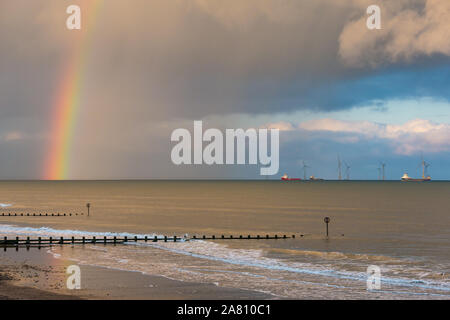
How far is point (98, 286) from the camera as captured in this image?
37.7 meters

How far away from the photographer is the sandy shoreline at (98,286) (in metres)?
34.5

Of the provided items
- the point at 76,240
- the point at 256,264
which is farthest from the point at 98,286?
the point at 76,240

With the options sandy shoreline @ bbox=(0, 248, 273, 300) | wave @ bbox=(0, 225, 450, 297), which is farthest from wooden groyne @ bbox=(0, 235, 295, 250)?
sandy shoreline @ bbox=(0, 248, 273, 300)

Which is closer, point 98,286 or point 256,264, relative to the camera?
point 98,286

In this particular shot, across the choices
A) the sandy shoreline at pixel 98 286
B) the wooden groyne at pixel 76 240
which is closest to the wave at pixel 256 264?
the wooden groyne at pixel 76 240

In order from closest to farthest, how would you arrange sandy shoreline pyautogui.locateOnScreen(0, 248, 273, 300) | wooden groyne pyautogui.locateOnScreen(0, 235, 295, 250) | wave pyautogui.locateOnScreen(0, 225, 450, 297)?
sandy shoreline pyautogui.locateOnScreen(0, 248, 273, 300), wave pyautogui.locateOnScreen(0, 225, 450, 297), wooden groyne pyautogui.locateOnScreen(0, 235, 295, 250)

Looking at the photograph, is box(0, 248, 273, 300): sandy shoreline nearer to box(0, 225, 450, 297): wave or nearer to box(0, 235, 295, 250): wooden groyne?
box(0, 225, 450, 297): wave

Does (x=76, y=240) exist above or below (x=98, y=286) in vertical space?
above

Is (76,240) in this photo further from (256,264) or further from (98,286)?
(98,286)

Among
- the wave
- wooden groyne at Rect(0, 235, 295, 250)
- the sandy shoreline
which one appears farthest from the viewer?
wooden groyne at Rect(0, 235, 295, 250)

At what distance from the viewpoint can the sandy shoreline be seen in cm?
3450

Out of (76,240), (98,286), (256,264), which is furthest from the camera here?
(76,240)
